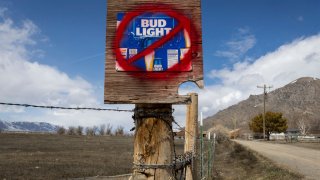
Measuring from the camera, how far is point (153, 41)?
119 inches

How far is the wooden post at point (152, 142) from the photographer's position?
9.94 ft

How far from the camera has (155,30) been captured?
3049 mm

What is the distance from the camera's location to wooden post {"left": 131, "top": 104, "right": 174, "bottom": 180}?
3029 mm

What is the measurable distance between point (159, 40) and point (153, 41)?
0.04m

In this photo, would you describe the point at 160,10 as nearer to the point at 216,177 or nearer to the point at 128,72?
the point at 128,72

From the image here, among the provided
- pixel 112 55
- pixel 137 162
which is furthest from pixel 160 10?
pixel 137 162

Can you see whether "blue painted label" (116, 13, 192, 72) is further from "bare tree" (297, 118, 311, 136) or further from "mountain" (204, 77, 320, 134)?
"mountain" (204, 77, 320, 134)

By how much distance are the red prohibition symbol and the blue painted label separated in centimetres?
2

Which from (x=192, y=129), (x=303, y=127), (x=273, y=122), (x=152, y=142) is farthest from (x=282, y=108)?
(x=152, y=142)

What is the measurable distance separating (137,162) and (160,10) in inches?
39.9

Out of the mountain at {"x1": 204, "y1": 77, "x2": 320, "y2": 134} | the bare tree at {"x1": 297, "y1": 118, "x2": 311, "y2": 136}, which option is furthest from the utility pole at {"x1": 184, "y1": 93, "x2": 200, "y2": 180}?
the mountain at {"x1": 204, "y1": 77, "x2": 320, "y2": 134}

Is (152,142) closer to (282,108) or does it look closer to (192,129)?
(192,129)

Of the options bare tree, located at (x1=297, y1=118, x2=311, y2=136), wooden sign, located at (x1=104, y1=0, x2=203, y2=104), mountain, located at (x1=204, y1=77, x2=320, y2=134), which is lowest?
wooden sign, located at (x1=104, y1=0, x2=203, y2=104)

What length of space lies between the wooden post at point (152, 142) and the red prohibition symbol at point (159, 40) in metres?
0.25
